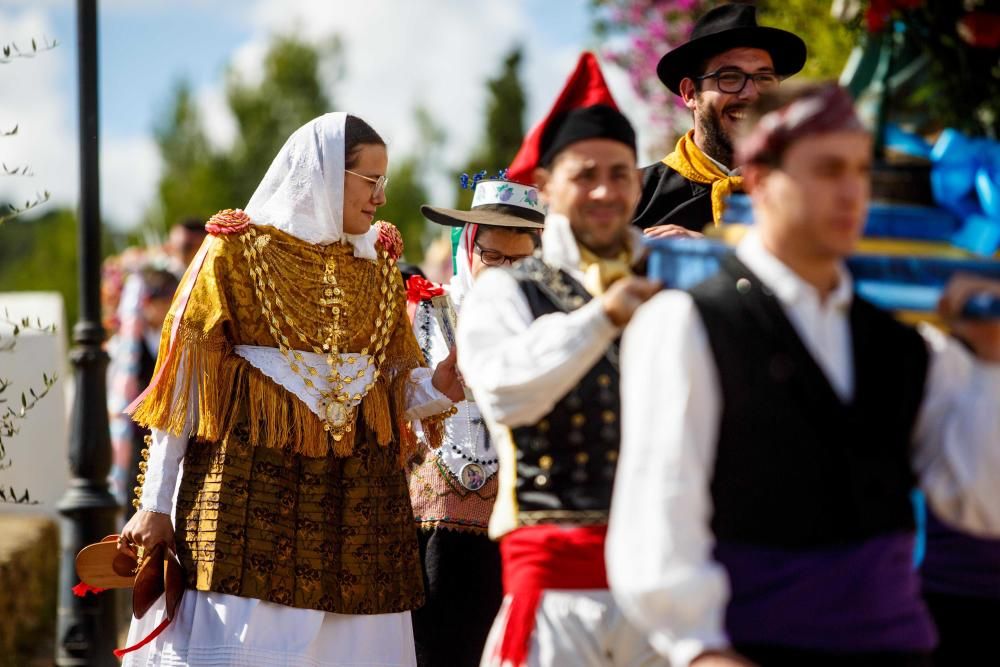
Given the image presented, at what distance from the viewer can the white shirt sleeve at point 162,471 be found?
539cm

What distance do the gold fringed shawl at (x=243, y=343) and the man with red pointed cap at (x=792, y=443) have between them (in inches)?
90.4

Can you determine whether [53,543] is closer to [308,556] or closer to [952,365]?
[308,556]

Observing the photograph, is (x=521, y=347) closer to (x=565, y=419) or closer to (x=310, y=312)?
(x=565, y=419)

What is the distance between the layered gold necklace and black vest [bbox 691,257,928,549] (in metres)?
2.41

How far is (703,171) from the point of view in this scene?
5.79 meters

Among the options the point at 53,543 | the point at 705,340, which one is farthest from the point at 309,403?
the point at 53,543

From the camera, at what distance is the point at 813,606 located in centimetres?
321

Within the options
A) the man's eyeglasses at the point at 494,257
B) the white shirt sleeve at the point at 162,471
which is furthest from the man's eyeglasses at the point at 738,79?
the white shirt sleeve at the point at 162,471

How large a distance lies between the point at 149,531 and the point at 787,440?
2773 mm

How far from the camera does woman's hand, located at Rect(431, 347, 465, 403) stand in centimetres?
559

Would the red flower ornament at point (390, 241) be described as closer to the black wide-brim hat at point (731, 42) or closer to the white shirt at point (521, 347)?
the black wide-brim hat at point (731, 42)

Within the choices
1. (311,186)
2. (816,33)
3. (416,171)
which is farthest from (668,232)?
(416,171)

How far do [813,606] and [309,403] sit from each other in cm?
257

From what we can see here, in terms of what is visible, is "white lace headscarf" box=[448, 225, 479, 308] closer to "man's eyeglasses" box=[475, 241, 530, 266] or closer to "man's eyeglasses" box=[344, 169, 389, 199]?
"man's eyeglasses" box=[475, 241, 530, 266]
